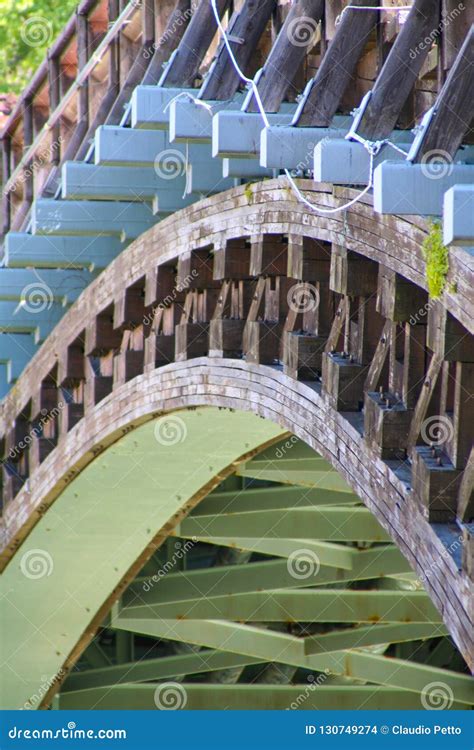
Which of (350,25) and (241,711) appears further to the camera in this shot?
(241,711)

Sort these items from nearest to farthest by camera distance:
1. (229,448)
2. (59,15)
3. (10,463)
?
(229,448), (10,463), (59,15)

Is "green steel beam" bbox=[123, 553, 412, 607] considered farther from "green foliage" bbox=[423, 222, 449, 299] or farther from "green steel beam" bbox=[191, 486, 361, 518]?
"green foliage" bbox=[423, 222, 449, 299]

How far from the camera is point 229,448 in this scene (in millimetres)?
15141

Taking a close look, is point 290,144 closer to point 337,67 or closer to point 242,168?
point 337,67

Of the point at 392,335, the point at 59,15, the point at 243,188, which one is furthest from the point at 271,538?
the point at 59,15

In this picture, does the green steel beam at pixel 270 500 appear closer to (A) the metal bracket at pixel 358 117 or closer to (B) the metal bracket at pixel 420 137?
(A) the metal bracket at pixel 358 117

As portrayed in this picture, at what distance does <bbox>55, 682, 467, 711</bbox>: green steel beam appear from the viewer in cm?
2027

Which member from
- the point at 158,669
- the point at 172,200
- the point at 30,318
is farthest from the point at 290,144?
the point at 158,669

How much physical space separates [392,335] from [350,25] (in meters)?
1.80

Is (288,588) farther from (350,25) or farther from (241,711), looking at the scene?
(350,25)

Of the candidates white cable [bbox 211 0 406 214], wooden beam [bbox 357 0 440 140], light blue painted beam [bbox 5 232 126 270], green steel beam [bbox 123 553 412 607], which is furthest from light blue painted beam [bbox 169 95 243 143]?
green steel beam [bbox 123 553 412 607]

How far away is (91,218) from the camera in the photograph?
14.7m

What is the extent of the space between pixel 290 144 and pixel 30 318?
8915 millimetres

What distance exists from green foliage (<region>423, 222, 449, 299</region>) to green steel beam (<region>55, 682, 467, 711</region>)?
1274 centimetres
